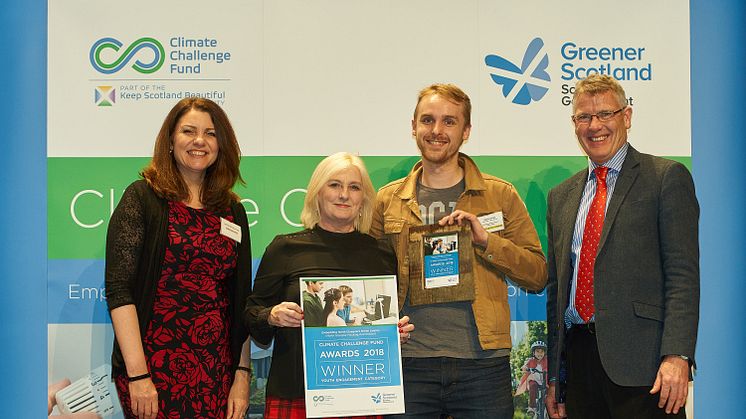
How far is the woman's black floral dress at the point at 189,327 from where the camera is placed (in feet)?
9.33

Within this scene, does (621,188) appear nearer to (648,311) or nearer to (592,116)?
(592,116)

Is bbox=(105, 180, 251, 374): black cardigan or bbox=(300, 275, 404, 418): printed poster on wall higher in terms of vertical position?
bbox=(105, 180, 251, 374): black cardigan

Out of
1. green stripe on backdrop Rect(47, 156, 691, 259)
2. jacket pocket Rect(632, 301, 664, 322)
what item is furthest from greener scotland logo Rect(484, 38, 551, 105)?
jacket pocket Rect(632, 301, 664, 322)

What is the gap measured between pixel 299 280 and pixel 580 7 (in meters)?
2.25

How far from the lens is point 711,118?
3.96 meters

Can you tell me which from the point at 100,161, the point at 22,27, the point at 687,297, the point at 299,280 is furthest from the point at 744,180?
the point at 22,27

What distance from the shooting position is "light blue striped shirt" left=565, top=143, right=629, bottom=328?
3.02 m

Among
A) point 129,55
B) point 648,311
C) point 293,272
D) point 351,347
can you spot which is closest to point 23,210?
point 129,55

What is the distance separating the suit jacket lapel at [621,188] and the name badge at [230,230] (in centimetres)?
145

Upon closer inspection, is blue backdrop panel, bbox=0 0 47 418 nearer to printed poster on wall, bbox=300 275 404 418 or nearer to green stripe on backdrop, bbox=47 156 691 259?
green stripe on backdrop, bbox=47 156 691 259

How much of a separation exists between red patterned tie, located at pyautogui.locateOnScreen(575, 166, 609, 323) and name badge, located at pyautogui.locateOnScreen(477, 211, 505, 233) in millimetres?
355

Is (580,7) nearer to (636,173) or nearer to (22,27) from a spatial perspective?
(636,173)

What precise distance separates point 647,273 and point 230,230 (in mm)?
1650

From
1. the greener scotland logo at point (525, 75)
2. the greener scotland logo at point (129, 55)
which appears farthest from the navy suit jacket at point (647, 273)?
the greener scotland logo at point (129, 55)
